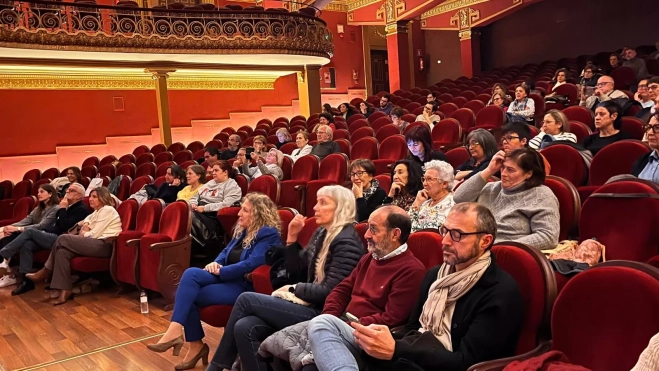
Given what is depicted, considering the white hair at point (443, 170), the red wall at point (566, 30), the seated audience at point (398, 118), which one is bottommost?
the white hair at point (443, 170)

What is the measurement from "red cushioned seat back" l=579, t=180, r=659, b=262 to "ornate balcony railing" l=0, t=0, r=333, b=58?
4.81 metres

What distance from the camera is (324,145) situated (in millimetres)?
3410

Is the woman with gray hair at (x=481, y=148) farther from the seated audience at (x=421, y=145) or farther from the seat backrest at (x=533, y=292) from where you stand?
the seat backrest at (x=533, y=292)

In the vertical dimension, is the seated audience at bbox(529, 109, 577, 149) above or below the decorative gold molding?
below

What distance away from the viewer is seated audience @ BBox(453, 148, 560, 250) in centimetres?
141

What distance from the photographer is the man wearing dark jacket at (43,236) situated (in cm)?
301

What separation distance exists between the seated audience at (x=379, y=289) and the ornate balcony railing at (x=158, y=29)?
4.51 m

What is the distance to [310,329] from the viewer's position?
116 centimetres

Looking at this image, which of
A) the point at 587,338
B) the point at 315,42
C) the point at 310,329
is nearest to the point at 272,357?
the point at 310,329

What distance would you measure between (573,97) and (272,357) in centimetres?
336

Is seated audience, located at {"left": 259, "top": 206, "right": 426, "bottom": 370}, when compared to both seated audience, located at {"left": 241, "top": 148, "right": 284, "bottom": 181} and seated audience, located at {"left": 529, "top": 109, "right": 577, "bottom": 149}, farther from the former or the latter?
seated audience, located at {"left": 241, "top": 148, "right": 284, "bottom": 181}

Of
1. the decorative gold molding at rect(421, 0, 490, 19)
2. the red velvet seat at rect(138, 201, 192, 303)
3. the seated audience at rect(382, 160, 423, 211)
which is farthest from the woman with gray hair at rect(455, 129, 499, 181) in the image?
the decorative gold molding at rect(421, 0, 490, 19)

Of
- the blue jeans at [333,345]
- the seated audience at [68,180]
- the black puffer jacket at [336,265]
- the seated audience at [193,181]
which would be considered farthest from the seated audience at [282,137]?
the blue jeans at [333,345]

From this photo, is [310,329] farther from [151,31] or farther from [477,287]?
[151,31]
